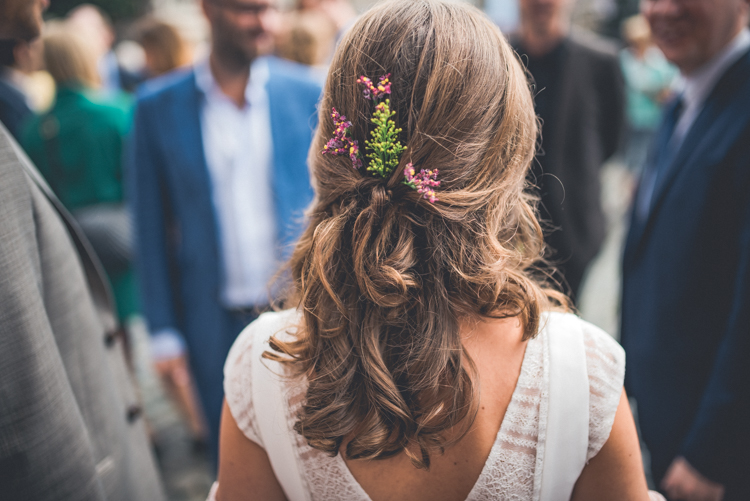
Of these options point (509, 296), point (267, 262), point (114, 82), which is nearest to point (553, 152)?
point (267, 262)

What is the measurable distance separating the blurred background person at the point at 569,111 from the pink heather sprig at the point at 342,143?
86.1 inches

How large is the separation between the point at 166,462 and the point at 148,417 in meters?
0.64

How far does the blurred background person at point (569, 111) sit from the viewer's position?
3.07 m

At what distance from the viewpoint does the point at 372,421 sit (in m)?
1.13

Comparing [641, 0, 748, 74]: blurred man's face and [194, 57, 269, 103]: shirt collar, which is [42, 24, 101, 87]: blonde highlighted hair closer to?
[194, 57, 269, 103]: shirt collar

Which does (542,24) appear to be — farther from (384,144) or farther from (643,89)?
(643,89)

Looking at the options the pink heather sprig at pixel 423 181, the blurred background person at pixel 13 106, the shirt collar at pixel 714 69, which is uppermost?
the shirt collar at pixel 714 69

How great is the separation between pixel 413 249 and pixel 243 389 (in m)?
0.52

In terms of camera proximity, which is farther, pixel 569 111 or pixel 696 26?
pixel 569 111

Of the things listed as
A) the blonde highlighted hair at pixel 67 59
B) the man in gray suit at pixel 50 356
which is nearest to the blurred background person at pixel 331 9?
the blonde highlighted hair at pixel 67 59

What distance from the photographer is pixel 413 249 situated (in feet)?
3.79

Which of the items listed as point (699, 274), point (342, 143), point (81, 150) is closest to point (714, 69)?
point (699, 274)

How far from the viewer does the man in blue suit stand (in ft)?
8.18

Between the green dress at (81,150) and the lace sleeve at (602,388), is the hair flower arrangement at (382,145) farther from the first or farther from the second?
the green dress at (81,150)
